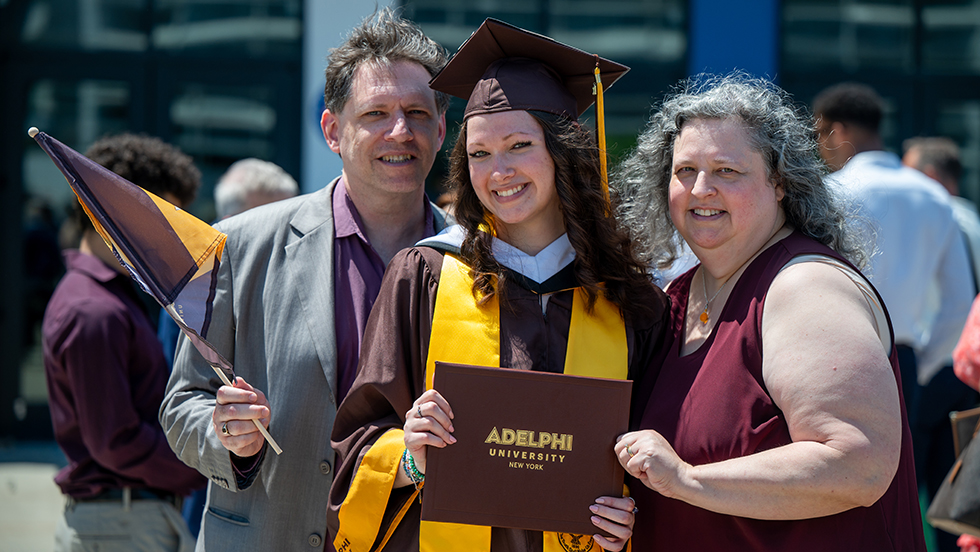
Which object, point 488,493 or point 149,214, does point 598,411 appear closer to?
point 488,493

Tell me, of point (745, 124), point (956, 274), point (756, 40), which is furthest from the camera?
point (756, 40)

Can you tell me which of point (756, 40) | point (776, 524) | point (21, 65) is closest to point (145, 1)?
point (21, 65)

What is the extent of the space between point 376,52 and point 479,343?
1.03 meters

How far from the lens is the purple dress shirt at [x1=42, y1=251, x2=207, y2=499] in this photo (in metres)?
3.02

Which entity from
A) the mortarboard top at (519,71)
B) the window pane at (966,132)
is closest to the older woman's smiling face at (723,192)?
the mortarboard top at (519,71)

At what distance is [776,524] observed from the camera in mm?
1988

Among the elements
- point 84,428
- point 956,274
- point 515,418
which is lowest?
point 84,428

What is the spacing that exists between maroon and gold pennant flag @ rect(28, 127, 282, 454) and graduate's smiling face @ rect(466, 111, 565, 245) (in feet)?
2.31

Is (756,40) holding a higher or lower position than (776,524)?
higher

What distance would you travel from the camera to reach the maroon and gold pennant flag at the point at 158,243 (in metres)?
2.11

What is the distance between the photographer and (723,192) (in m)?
2.17

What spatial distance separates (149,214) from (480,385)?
3.18 feet

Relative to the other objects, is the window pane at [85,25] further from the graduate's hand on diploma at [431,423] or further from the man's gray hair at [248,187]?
the graduate's hand on diploma at [431,423]

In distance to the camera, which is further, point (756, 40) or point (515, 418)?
point (756, 40)
